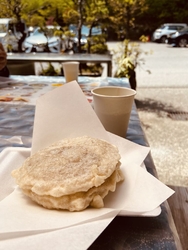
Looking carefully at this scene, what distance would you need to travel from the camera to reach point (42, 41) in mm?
4957

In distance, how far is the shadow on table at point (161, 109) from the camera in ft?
11.0

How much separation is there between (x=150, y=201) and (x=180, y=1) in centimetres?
795

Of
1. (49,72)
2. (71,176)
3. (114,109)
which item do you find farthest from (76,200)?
(49,72)

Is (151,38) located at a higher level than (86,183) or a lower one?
lower

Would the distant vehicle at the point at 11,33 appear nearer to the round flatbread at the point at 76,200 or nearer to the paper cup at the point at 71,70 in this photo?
the paper cup at the point at 71,70

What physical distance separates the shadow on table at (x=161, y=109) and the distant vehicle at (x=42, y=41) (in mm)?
Result: 2033

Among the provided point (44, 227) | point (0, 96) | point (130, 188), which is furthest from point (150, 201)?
point (0, 96)

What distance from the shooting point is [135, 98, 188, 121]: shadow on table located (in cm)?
336

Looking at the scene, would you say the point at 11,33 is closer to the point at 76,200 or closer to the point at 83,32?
the point at 83,32

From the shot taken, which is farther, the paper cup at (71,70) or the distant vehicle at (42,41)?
the distant vehicle at (42,41)

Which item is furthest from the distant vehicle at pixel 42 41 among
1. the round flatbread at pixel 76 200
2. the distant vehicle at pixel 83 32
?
the round flatbread at pixel 76 200

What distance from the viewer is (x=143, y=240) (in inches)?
18.0

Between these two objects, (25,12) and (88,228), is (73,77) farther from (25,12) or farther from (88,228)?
(25,12)

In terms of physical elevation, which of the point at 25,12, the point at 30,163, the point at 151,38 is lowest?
the point at 151,38
